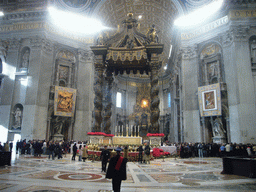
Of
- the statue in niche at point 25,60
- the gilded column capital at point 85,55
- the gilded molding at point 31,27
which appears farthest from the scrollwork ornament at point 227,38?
the statue in niche at point 25,60

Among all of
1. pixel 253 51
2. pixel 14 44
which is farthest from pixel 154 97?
pixel 14 44

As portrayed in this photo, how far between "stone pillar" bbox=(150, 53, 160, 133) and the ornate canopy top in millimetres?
604

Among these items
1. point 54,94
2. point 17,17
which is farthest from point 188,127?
point 17,17

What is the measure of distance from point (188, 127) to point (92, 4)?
1684cm

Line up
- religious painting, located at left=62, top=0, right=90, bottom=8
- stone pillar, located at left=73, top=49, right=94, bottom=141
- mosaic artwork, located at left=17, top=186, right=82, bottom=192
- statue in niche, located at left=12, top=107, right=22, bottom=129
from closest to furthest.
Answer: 1. mosaic artwork, located at left=17, top=186, right=82, bottom=192
2. statue in niche, located at left=12, top=107, right=22, bottom=129
3. stone pillar, located at left=73, top=49, right=94, bottom=141
4. religious painting, located at left=62, top=0, right=90, bottom=8

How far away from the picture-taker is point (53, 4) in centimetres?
2034

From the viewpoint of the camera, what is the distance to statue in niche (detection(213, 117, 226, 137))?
1698 cm

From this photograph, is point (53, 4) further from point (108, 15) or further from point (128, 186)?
point (128, 186)

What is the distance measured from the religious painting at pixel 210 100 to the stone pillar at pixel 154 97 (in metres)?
7.74

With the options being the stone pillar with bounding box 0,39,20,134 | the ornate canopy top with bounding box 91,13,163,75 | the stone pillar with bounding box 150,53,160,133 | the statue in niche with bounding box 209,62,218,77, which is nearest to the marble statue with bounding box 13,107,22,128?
the stone pillar with bounding box 0,39,20,134

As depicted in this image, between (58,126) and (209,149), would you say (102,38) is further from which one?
(209,149)

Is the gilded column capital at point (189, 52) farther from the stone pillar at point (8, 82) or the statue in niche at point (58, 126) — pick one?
the stone pillar at point (8, 82)

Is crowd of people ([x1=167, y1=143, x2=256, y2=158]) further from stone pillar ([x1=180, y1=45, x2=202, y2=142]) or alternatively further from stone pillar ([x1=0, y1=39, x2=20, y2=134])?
stone pillar ([x1=0, y1=39, x2=20, y2=134])

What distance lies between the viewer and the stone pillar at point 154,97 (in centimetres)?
1166
